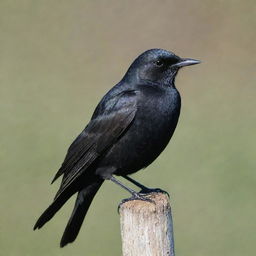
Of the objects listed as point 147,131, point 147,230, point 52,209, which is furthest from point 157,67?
point 147,230

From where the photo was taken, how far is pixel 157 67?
22.4 ft

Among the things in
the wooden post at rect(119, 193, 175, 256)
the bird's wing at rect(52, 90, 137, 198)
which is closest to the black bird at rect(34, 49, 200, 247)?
the bird's wing at rect(52, 90, 137, 198)

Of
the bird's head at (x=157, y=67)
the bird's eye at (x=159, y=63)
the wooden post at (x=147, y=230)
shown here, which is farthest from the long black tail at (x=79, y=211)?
the wooden post at (x=147, y=230)

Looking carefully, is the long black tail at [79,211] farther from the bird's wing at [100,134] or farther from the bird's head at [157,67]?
the bird's head at [157,67]

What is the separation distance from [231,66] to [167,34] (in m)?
1.18

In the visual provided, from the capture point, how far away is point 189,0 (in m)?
14.0

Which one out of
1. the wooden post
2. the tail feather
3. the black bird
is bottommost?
the wooden post

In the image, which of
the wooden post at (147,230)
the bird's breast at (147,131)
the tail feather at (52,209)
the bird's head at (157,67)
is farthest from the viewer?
the bird's head at (157,67)

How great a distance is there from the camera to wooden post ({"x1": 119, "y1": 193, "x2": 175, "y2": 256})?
4.97 metres

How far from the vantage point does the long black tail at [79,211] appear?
21.1 ft

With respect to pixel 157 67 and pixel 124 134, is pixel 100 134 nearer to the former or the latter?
pixel 124 134

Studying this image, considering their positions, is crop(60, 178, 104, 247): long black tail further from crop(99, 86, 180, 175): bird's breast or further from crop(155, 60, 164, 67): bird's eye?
crop(155, 60, 164, 67): bird's eye

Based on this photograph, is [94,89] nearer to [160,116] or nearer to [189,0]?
[189,0]

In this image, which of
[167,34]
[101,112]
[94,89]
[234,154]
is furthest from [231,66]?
[101,112]
